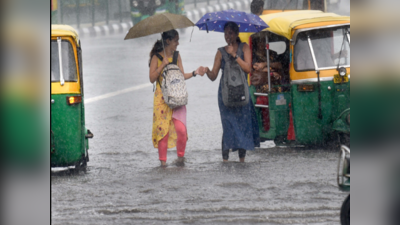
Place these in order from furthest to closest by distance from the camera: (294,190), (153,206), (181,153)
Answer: (181,153)
(294,190)
(153,206)

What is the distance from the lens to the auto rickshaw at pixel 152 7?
69.7ft

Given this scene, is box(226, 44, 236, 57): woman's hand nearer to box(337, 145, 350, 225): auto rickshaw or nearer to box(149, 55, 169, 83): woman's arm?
box(149, 55, 169, 83): woman's arm

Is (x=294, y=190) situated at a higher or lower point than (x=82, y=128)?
lower

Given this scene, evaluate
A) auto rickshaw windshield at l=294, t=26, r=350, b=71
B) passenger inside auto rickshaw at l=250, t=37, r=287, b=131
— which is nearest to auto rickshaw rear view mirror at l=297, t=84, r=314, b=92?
auto rickshaw windshield at l=294, t=26, r=350, b=71

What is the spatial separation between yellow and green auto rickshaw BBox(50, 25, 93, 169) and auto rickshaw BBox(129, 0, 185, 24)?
42.3 ft

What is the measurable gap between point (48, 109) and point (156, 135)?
3.10m

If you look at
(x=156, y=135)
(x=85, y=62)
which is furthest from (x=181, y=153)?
(x=85, y=62)

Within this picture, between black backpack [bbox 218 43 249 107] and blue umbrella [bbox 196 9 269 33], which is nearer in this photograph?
blue umbrella [bbox 196 9 269 33]

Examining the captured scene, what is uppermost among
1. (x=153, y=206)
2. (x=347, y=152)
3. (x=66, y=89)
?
(x=66, y=89)

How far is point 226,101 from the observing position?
27.2 feet

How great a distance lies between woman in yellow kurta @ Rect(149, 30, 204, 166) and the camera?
8203 mm

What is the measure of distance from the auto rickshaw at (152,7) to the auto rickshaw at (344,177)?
1555 cm

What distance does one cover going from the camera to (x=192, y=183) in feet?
26.0

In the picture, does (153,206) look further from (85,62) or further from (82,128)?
(85,62)
